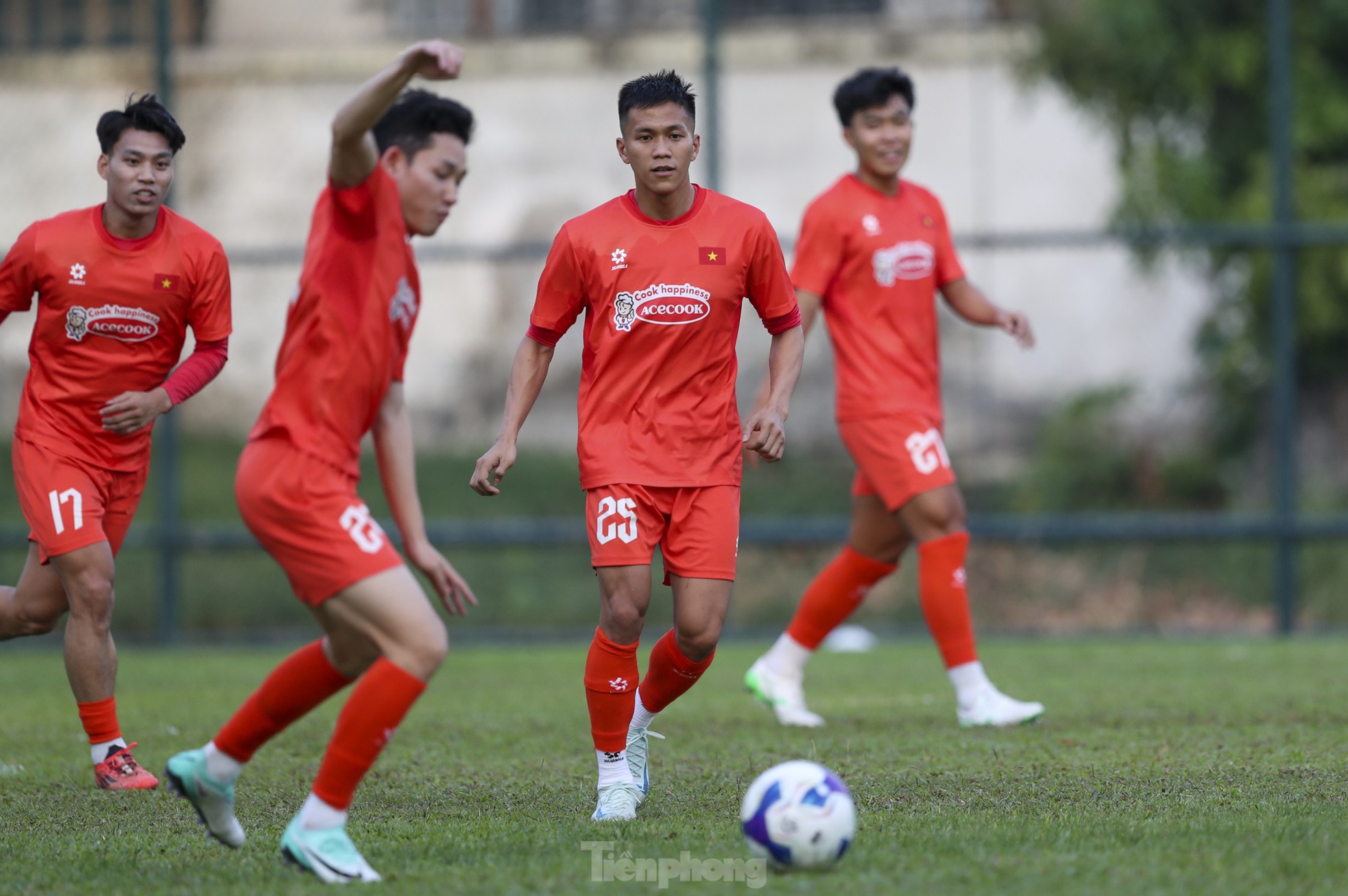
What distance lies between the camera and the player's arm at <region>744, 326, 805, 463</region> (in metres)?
4.46

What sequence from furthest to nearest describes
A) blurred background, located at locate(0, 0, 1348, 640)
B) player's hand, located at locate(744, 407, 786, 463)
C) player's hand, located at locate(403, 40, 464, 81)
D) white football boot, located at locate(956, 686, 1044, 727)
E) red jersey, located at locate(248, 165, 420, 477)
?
1. blurred background, located at locate(0, 0, 1348, 640)
2. white football boot, located at locate(956, 686, 1044, 727)
3. player's hand, located at locate(744, 407, 786, 463)
4. red jersey, located at locate(248, 165, 420, 477)
5. player's hand, located at locate(403, 40, 464, 81)

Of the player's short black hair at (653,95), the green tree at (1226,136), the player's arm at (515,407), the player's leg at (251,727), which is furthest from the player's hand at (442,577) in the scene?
the green tree at (1226,136)

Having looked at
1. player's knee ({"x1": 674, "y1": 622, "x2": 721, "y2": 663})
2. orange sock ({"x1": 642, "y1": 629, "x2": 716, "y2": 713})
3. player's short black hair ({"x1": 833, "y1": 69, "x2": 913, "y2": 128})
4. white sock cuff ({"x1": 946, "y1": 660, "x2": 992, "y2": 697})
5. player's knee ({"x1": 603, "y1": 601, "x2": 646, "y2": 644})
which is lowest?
white sock cuff ({"x1": 946, "y1": 660, "x2": 992, "y2": 697})

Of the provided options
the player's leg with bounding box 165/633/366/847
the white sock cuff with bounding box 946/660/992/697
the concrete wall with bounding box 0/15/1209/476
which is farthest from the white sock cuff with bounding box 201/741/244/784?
the concrete wall with bounding box 0/15/1209/476

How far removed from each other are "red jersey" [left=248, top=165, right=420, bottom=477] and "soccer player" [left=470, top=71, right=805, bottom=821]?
0.71 meters

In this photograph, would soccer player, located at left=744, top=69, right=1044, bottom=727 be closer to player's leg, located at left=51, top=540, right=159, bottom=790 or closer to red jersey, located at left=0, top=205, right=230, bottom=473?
red jersey, located at left=0, top=205, right=230, bottom=473

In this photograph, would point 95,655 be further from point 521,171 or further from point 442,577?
point 521,171

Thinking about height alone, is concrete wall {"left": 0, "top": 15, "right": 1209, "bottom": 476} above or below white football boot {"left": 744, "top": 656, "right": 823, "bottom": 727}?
above

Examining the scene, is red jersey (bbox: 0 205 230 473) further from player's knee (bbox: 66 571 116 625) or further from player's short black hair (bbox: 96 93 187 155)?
player's knee (bbox: 66 571 116 625)

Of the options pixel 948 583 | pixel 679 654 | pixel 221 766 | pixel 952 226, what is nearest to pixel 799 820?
pixel 679 654

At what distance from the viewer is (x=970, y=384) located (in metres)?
11.7

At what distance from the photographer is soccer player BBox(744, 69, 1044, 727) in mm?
6324

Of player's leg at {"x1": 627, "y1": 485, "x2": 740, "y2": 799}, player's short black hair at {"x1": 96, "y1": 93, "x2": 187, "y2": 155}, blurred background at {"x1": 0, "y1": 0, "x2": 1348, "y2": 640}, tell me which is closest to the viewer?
player's leg at {"x1": 627, "y1": 485, "x2": 740, "y2": 799}

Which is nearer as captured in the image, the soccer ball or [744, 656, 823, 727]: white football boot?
the soccer ball
